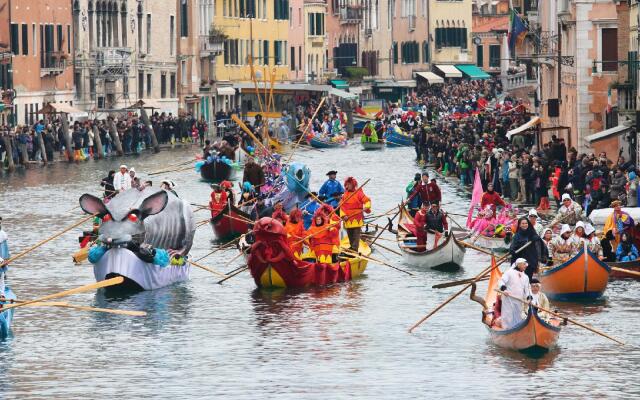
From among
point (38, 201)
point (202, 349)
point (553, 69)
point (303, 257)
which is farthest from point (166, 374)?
point (553, 69)

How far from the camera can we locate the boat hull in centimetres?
4400

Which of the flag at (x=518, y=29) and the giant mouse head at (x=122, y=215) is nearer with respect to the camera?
the giant mouse head at (x=122, y=215)

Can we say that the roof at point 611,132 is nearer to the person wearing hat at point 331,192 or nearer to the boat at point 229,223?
the boat at point 229,223

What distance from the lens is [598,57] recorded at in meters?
74.2

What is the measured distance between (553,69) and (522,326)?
161 feet

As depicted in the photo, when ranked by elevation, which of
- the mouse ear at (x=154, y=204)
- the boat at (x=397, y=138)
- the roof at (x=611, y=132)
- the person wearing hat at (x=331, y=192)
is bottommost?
the boat at (x=397, y=138)

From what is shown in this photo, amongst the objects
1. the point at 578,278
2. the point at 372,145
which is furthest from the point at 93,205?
the point at 372,145

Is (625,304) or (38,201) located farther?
(38,201)

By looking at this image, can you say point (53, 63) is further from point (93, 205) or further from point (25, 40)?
point (93, 205)

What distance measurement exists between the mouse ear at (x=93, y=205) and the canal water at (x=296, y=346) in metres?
1.83

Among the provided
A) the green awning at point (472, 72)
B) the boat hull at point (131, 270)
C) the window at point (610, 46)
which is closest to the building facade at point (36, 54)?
the window at point (610, 46)

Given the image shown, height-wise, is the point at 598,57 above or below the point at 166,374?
above

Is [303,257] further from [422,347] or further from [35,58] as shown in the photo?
[35,58]

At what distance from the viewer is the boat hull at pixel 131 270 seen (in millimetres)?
44000
